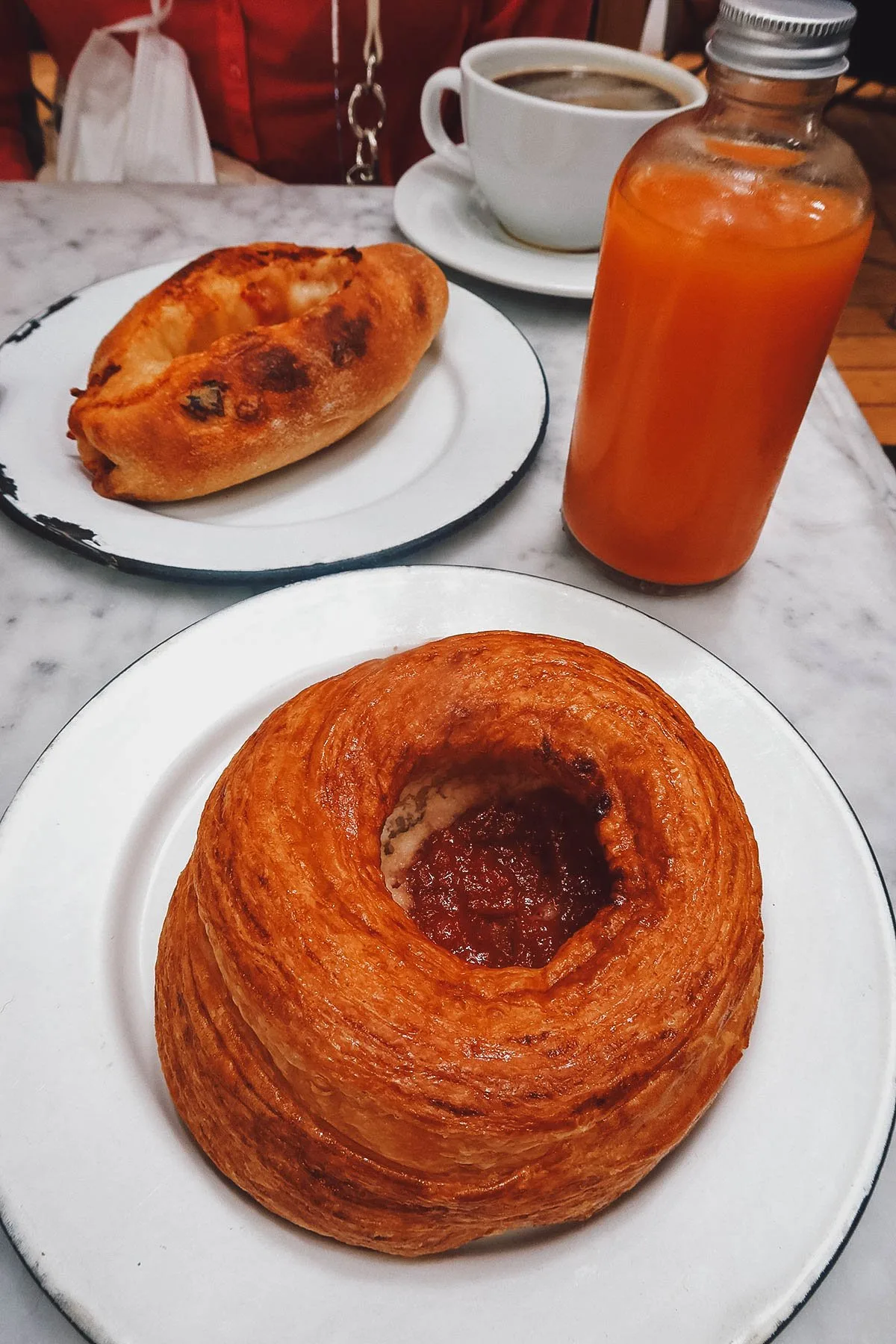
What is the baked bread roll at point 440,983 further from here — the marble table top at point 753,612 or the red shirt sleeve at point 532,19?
the red shirt sleeve at point 532,19

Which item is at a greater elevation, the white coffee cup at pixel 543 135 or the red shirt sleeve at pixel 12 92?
the white coffee cup at pixel 543 135

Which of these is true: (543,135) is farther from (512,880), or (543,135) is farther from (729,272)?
(512,880)

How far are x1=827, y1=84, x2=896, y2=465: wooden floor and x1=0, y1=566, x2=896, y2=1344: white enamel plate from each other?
1.61m

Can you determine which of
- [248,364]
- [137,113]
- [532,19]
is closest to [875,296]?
[532,19]

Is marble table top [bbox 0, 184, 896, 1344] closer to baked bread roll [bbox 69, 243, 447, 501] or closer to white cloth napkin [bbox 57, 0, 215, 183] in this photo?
baked bread roll [bbox 69, 243, 447, 501]

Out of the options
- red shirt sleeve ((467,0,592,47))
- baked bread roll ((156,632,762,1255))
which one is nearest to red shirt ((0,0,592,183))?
red shirt sleeve ((467,0,592,47))

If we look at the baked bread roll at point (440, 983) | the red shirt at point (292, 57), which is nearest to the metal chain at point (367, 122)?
the red shirt at point (292, 57)

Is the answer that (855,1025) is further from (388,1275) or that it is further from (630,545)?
(630,545)

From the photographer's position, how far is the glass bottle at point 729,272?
660 mm

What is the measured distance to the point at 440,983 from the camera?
0.55m

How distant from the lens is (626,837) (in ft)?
2.04

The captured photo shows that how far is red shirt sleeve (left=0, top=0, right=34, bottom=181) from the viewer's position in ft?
6.02

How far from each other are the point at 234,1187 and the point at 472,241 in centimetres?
134

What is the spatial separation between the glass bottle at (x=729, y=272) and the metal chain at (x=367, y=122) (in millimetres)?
1160
